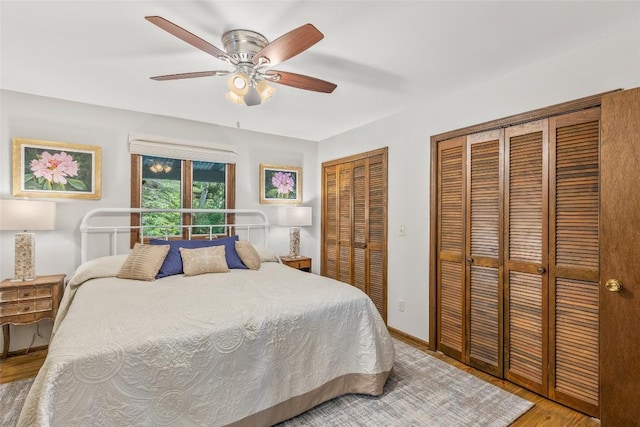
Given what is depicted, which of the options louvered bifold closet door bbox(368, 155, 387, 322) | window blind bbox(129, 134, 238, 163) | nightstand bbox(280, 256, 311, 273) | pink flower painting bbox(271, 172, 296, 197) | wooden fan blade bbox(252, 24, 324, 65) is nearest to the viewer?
wooden fan blade bbox(252, 24, 324, 65)

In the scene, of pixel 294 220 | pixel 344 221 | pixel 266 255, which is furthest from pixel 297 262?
pixel 344 221

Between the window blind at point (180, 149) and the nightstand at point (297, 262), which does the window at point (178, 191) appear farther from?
the nightstand at point (297, 262)

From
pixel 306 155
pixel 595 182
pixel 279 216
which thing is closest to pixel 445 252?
pixel 595 182

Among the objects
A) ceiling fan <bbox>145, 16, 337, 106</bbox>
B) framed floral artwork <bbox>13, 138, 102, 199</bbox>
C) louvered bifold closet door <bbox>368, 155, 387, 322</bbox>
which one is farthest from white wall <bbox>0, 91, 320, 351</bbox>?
ceiling fan <bbox>145, 16, 337, 106</bbox>

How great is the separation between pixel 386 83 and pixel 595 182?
5.37 feet

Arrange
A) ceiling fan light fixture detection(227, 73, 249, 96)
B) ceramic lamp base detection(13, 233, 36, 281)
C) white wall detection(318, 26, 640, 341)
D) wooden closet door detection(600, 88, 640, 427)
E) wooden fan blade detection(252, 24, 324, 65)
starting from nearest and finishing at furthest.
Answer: wooden fan blade detection(252, 24, 324, 65)
wooden closet door detection(600, 88, 640, 427)
ceiling fan light fixture detection(227, 73, 249, 96)
white wall detection(318, 26, 640, 341)
ceramic lamp base detection(13, 233, 36, 281)

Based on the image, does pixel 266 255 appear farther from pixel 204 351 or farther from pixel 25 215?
pixel 25 215

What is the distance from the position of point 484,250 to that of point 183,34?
102 inches

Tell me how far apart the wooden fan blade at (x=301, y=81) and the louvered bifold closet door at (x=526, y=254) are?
4.86 feet

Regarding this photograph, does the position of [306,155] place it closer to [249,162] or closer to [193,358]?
[249,162]

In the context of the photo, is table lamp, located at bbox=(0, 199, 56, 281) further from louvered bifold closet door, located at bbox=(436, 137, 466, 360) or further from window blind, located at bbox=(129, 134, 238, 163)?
louvered bifold closet door, located at bbox=(436, 137, 466, 360)

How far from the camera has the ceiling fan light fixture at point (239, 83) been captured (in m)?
1.87

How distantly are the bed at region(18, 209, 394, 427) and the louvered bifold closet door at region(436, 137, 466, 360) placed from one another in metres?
0.88

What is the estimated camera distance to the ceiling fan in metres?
1.59
